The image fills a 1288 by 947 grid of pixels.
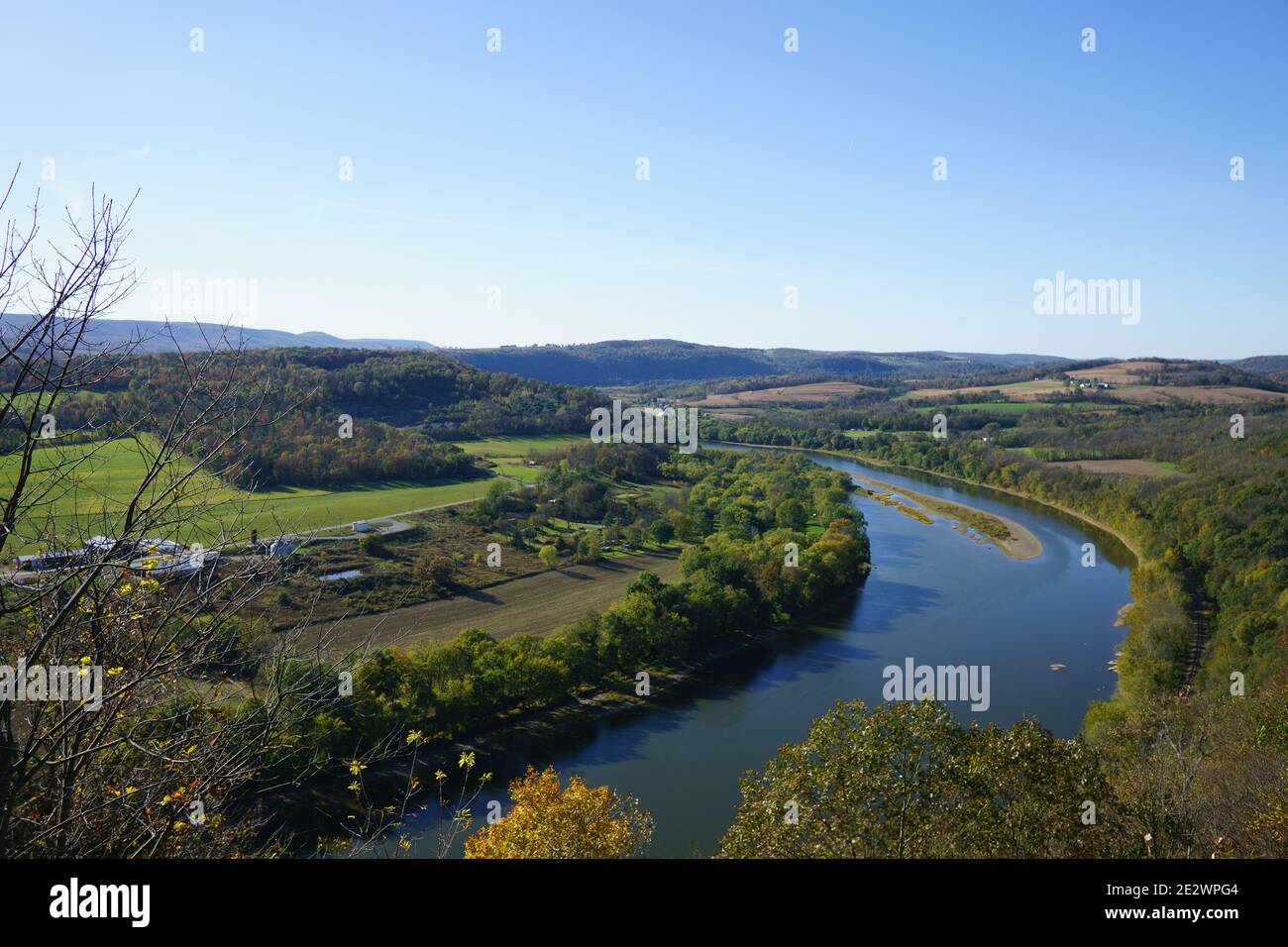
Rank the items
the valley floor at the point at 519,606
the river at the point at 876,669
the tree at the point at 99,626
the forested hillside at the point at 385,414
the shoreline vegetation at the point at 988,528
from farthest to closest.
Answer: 1. the forested hillside at the point at 385,414
2. the shoreline vegetation at the point at 988,528
3. the valley floor at the point at 519,606
4. the river at the point at 876,669
5. the tree at the point at 99,626

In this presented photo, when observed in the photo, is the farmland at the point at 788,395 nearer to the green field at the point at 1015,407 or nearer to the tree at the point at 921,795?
the green field at the point at 1015,407

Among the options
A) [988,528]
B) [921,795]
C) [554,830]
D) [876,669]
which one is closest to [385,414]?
[988,528]

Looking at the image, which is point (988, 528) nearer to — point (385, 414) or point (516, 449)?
point (516, 449)

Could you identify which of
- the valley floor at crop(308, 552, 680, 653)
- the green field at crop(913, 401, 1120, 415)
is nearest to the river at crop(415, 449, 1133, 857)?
the valley floor at crop(308, 552, 680, 653)

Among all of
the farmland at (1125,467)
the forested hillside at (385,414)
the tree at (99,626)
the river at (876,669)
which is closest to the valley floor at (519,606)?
the river at (876,669)
